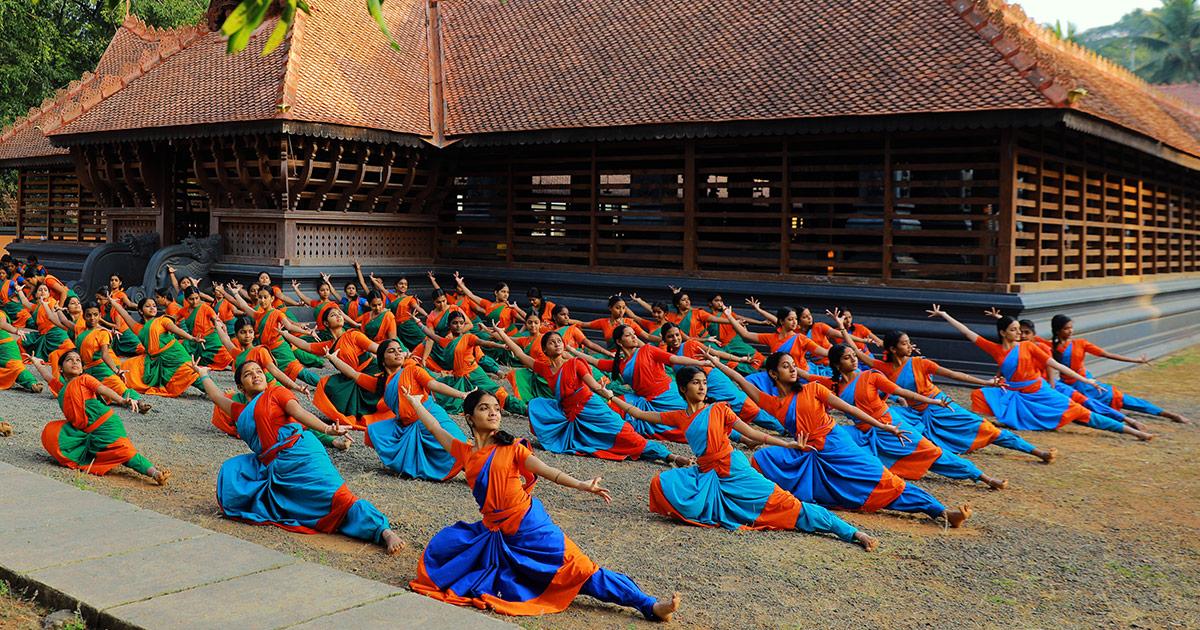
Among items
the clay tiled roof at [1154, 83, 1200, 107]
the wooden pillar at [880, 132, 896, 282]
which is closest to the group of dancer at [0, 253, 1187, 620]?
the wooden pillar at [880, 132, 896, 282]

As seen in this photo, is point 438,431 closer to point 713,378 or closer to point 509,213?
point 713,378

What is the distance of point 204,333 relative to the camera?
570 inches

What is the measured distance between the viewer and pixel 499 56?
22.4m

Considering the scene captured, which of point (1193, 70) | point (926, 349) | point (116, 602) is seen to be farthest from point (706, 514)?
point (1193, 70)

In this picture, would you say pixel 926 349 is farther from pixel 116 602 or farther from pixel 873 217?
pixel 116 602

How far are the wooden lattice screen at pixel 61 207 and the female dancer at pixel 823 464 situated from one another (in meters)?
24.4

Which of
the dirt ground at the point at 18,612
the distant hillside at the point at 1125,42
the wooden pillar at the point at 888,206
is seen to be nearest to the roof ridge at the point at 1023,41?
the wooden pillar at the point at 888,206

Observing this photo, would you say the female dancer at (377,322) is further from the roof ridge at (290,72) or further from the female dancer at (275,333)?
the roof ridge at (290,72)

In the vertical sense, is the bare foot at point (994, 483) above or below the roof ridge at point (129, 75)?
below

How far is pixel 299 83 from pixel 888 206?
10.4 meters

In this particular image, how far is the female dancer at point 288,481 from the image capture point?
693 cm

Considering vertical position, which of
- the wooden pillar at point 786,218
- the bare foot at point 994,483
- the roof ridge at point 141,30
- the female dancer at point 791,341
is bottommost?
the bare foot at point 994,483

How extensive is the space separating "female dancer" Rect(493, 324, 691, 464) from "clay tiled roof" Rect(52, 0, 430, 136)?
998 centimetres

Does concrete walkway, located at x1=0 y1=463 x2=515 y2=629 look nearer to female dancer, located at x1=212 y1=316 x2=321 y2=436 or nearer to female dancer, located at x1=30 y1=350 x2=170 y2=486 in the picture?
female dancer, located at x1=30 y1=350 x2=170 y2=486
